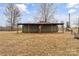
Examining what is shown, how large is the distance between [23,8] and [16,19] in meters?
0.24

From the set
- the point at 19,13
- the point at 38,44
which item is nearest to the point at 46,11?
the point at 19,13

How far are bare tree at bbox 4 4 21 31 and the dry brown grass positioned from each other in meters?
0.19

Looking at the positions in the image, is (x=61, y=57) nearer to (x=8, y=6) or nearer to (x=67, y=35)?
(x=67, y=35)

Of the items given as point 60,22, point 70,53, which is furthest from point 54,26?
point 70,53

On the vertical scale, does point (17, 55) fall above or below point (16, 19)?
→ below

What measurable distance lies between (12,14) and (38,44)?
75 cm

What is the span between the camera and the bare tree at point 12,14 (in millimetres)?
5355

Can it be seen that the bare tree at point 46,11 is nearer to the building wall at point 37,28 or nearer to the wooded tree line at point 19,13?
the wooded tree line at point 19,13

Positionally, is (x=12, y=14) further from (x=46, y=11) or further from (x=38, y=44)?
(x=38, y=44)

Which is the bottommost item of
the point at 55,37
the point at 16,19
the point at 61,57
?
the point at 61,57

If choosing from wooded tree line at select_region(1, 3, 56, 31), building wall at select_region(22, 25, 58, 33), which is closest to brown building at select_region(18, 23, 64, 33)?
building wall at select_region(22, 25, 58, 33)

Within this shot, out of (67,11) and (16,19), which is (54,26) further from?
(16,19)

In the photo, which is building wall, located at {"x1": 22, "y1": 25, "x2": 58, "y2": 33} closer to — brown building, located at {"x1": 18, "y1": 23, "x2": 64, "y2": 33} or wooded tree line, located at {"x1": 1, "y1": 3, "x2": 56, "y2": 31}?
brown building, located at {"x1": 18, "y1": 23, "x2": 64, "y2": 33}

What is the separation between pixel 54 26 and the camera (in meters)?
5.38
